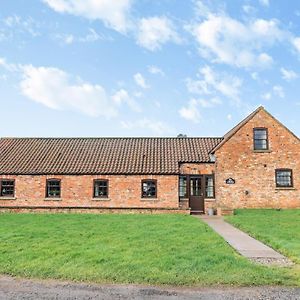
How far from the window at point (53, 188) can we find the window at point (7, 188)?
256cm

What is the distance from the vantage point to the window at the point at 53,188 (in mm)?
26359

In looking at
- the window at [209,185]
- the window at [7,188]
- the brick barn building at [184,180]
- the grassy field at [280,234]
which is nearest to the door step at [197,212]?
the brick barn building at [184,180]

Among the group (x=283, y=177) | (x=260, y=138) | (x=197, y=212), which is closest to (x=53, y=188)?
(x=197, y=212)

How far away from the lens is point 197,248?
35.9ft

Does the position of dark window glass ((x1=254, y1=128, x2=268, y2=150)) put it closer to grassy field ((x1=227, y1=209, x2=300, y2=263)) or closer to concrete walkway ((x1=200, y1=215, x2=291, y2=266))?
grassy field ((x1=227, y1=209, x2=300, y2=263))

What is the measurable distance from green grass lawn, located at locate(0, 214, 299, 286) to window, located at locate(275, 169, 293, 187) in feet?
45.7

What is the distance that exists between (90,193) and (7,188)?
6.14 meters

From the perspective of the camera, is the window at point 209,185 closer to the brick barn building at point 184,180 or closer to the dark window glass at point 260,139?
the brick barn building at point 184,180

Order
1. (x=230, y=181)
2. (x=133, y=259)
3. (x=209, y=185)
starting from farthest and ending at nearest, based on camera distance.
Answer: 1. (x=209, y=185)
2. (x=230, y=181)
3. (x=133, y=259)

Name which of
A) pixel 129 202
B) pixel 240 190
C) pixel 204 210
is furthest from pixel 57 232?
pixel 240 190

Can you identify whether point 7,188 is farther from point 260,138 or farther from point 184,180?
point 260,138

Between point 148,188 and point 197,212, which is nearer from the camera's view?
point 197,212

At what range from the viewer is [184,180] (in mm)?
26250

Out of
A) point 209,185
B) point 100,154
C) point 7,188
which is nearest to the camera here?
point 209,185
